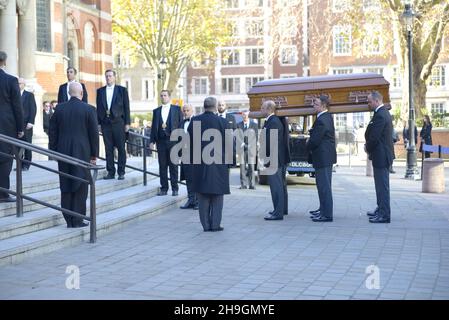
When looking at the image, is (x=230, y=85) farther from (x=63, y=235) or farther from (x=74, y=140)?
(x=63, y=235)

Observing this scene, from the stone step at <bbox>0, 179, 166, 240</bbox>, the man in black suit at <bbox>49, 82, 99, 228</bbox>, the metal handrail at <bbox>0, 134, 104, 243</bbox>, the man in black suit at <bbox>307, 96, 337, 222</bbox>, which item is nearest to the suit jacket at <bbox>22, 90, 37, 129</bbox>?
the stone step at <bbox>0, 179, 166, 240</bbox>

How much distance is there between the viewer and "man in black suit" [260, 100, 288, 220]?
467 inches

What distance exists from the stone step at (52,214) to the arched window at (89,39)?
18.1m

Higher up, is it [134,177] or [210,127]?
[210,127]

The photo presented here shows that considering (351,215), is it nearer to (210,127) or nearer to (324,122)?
(324,122)

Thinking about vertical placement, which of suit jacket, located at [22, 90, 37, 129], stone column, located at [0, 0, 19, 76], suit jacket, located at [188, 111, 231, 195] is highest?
stone column, located at [0, 0, 19, 76]

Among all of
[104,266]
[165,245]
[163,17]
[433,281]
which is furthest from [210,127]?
[163,17]

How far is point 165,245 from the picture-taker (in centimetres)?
962

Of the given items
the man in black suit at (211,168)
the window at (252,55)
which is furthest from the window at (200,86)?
the man in black suit at (211,168)

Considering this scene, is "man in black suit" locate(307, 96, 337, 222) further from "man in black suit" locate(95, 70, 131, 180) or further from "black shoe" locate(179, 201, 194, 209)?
"man in black suit" locate(95, 70, 131, 180)

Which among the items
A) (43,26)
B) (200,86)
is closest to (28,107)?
(43,26)

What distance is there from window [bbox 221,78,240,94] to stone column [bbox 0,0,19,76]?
62.4 metres

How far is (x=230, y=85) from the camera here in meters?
79.8
